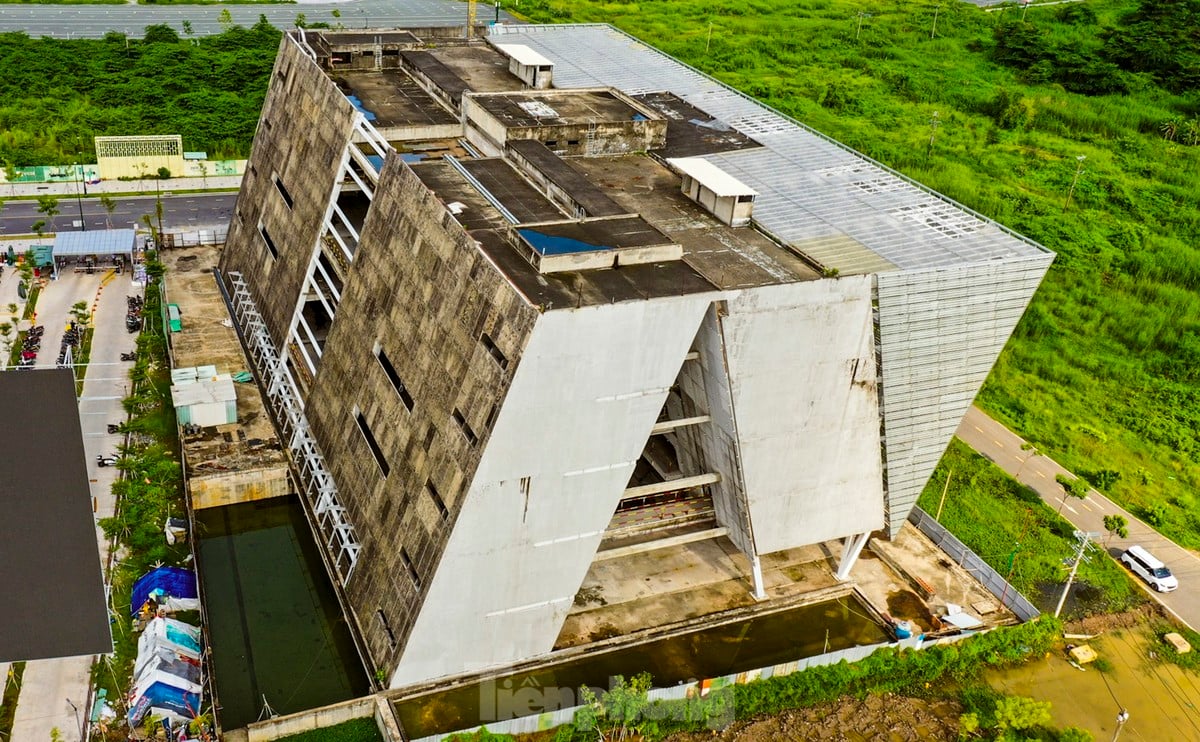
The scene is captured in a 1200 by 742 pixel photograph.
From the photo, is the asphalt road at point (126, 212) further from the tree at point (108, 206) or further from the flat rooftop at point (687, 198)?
the flat rooftop at point (687, 198)

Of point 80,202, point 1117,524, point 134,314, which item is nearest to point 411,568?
point 1117,524

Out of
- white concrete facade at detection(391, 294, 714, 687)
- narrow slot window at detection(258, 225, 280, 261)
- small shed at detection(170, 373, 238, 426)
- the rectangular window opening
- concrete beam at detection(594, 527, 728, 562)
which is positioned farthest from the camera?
narrow slot window at detection(258, 225, 280, 261)

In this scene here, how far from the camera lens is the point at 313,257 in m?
65.9

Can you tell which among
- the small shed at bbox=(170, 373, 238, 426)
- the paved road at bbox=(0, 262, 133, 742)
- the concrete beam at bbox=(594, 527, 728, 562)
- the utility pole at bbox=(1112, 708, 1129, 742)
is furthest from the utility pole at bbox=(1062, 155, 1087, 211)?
the paved road at bbox=(0, 262, 133, 742)

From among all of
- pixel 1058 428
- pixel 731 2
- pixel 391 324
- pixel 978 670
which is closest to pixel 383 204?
pixel 391 324

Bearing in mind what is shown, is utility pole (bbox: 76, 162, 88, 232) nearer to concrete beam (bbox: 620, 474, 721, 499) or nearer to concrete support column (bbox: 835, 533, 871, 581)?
concrete beam (bbox: 620, 474, 721, 499)

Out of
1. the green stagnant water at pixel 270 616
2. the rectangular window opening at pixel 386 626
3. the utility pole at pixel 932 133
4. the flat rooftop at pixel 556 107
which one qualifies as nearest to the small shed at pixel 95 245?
the green stagnant water at pixel 270 616

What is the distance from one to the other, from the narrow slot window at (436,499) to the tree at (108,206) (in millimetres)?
59409

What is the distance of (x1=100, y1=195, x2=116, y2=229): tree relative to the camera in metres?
91.1

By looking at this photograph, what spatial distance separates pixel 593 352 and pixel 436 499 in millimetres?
10128

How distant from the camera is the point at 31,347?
236 ft

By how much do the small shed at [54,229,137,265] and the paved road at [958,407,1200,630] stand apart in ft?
219

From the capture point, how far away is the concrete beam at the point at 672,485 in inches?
1975

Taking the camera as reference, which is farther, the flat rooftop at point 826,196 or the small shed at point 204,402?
the small shed at point 204,402
